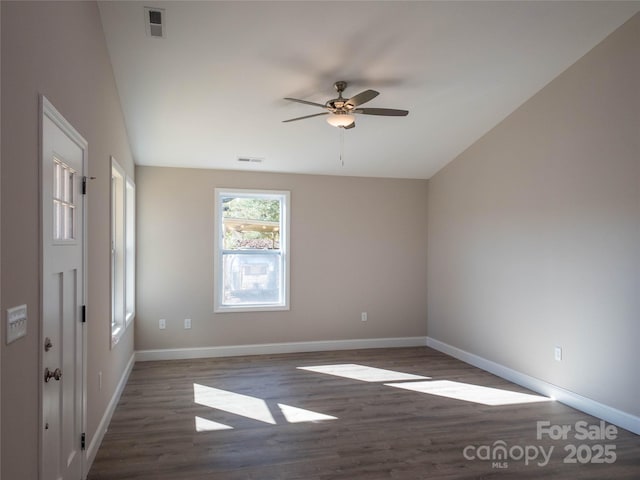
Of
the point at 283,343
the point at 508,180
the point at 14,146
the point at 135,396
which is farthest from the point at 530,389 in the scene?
the point at 14,146

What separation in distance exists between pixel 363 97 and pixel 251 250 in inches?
120

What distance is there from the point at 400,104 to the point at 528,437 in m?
3.09

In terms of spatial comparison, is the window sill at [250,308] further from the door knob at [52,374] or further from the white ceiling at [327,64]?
the door knob at [52,374]

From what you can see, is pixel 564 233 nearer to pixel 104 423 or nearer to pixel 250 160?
pixel 250 160

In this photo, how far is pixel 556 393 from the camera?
3.82 m

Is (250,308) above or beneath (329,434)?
above

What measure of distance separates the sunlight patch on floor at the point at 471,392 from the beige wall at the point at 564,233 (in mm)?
344

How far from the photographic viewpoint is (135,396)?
153 inches

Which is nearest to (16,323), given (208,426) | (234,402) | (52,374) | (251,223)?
(52,374)

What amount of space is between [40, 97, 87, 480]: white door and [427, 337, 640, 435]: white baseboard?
3.88 meters

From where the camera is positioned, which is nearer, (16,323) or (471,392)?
(16,323)

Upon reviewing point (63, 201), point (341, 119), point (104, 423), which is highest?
point (341, 119)

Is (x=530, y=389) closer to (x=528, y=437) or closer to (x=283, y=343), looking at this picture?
(x=528, y=437)

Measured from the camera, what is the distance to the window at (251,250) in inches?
212
